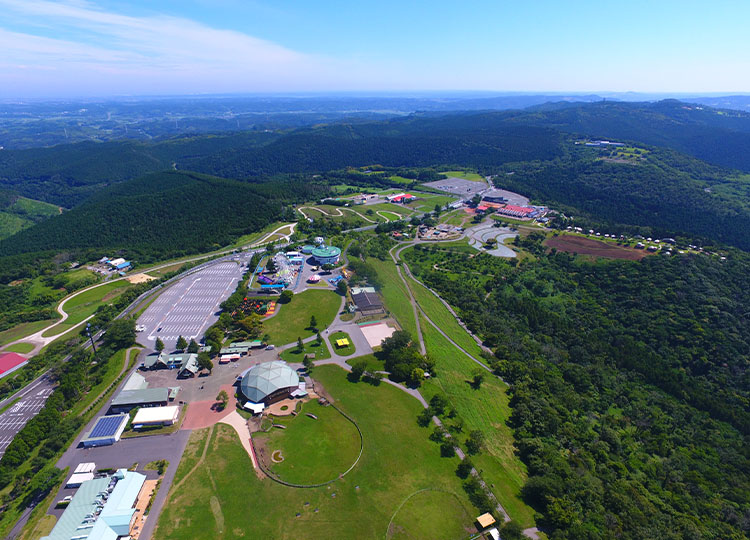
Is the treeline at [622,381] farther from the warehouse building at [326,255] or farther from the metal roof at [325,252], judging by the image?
the metal roof at [325,252]

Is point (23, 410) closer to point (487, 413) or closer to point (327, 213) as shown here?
point (487, 413)

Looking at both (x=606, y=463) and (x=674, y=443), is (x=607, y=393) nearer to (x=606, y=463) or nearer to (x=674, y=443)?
(x=674, y=443)

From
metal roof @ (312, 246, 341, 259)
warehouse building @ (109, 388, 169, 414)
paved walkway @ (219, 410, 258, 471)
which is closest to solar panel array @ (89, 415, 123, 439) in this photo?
warehouse building @ (109, 388, 169, 414)

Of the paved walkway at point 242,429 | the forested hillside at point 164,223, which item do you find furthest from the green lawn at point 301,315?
the forested hillside at point 164,223

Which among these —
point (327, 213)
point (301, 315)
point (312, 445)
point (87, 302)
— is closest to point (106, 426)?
point (312, 445)

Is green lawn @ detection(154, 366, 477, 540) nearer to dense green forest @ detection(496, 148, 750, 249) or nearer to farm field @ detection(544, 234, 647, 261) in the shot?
farm field @ detection(544, 234, 647, 261)
